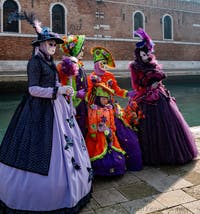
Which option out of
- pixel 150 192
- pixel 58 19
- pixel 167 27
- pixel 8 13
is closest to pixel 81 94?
pixel 150 192

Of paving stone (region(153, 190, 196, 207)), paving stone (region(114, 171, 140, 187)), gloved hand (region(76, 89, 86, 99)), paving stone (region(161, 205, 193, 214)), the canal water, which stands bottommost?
paving stone (region(161, 205, 193, 214))

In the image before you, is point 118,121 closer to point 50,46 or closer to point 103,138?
point 103,138

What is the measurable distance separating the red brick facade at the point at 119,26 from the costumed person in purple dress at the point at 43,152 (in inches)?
521

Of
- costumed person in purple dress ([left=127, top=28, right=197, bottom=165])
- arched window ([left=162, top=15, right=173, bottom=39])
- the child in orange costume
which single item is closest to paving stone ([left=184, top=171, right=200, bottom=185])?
costumed person in purple dress ([left=127, top=28, right=197, bottom=165])

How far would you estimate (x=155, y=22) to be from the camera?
1912 centimetres

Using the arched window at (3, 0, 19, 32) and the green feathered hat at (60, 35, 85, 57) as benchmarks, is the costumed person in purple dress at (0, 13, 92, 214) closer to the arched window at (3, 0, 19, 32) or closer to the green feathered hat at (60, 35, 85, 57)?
the green feathered hat at (60, 35, 85, 57)

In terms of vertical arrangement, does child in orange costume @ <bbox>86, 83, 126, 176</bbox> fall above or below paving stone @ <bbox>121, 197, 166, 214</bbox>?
above

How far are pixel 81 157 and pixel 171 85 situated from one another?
568 inches

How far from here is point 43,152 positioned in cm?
211

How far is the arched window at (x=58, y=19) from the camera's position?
52.1ft

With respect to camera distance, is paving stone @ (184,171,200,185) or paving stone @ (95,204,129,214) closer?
paving stone @ (95,204,129,214)

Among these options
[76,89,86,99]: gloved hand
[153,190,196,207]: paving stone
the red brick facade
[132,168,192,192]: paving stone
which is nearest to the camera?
[153,190,196,207]: paving stone

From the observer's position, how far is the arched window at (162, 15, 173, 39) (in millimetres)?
19719

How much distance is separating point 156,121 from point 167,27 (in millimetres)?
18185
